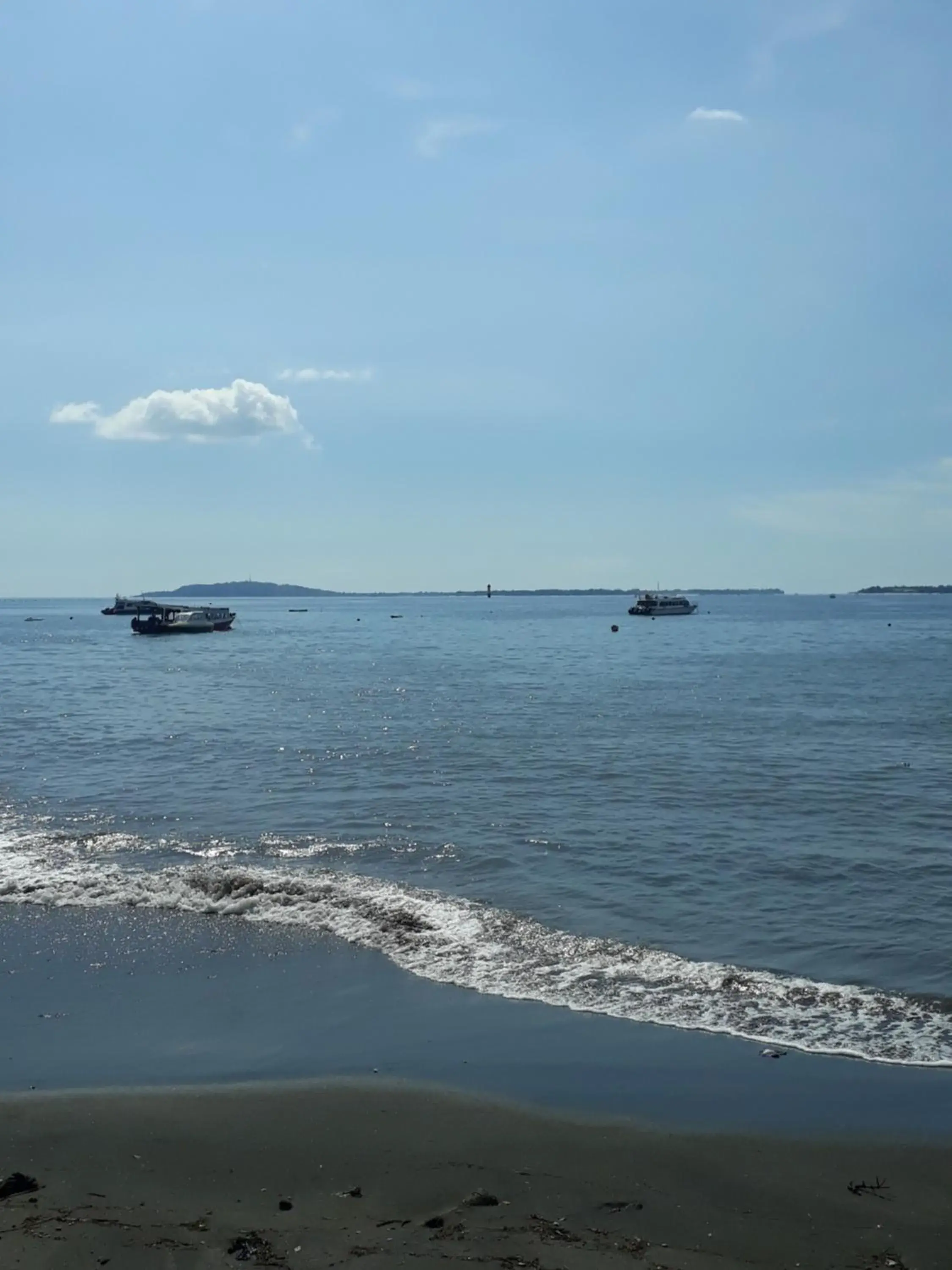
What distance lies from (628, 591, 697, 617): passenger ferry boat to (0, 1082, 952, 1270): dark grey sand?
146109mm

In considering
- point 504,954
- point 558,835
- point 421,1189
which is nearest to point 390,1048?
point 421,1189

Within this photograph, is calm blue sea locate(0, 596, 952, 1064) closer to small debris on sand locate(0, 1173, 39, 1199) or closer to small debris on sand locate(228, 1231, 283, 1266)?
small debris on sand locate(228, 1231, 283, 1266)

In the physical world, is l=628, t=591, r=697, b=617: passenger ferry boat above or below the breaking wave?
above

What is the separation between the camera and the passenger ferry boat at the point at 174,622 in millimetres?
105812

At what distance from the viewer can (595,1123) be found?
8.48 meters

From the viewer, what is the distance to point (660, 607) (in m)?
158

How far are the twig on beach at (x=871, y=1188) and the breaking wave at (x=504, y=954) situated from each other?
8.04 feet

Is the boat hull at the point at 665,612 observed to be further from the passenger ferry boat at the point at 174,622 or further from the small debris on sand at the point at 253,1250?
the small debris on sand at the point at 253,1250

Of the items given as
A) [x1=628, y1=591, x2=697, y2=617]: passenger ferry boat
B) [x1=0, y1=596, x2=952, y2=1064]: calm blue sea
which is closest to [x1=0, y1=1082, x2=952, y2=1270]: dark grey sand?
[x1=0, y1=596, x2=952, y2=1064]: calm blue sea

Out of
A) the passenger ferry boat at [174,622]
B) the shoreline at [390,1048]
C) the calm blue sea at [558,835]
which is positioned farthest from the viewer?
the passenger ferry boat at [174,622]

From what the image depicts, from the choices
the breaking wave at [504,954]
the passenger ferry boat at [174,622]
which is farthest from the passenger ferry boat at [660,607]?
the breaking wave at [504,954]

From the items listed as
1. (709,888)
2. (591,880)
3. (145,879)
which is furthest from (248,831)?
(709,888)

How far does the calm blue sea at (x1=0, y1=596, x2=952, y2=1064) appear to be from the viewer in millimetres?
12148

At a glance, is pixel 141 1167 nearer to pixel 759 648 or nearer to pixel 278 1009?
pixel 278 1009
